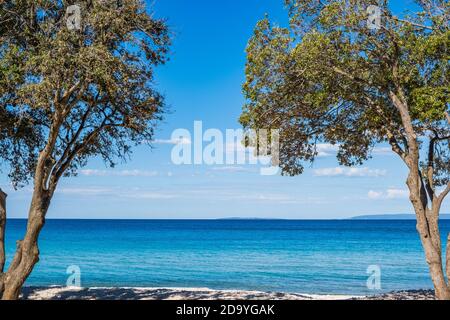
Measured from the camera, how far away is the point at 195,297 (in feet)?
65.8

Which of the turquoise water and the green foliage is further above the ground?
the green foliage

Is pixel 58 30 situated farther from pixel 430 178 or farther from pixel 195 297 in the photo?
pixel 430 178

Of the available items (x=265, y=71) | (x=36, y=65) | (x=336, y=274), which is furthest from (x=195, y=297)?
(x=336, y=274)

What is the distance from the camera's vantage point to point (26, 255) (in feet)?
50.7

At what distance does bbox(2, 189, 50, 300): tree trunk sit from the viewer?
15.3m

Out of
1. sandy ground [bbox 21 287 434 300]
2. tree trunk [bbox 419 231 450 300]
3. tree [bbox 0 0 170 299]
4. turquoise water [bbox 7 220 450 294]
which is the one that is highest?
tree [bbox 0 0 170 299]


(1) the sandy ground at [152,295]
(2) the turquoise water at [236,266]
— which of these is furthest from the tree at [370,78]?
(2) the turquoise water at [236,266]

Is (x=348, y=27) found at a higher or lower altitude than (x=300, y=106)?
higher

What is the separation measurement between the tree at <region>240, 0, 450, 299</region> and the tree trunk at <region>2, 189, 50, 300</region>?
6.90 m

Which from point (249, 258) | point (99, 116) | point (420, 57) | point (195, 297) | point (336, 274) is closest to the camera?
point (420, 57)

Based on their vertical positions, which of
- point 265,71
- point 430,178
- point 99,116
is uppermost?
point 265,71

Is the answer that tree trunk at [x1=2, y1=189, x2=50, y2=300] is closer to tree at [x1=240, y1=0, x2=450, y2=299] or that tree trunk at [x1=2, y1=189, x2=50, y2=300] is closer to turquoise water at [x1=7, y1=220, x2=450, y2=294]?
tree at [x1=240, y1=0, x2=450, y2=299]

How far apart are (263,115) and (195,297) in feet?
23.0

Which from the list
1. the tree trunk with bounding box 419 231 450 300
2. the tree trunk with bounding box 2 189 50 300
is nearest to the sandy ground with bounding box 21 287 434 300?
the tree trunk with bounding box 419 231 450 300
